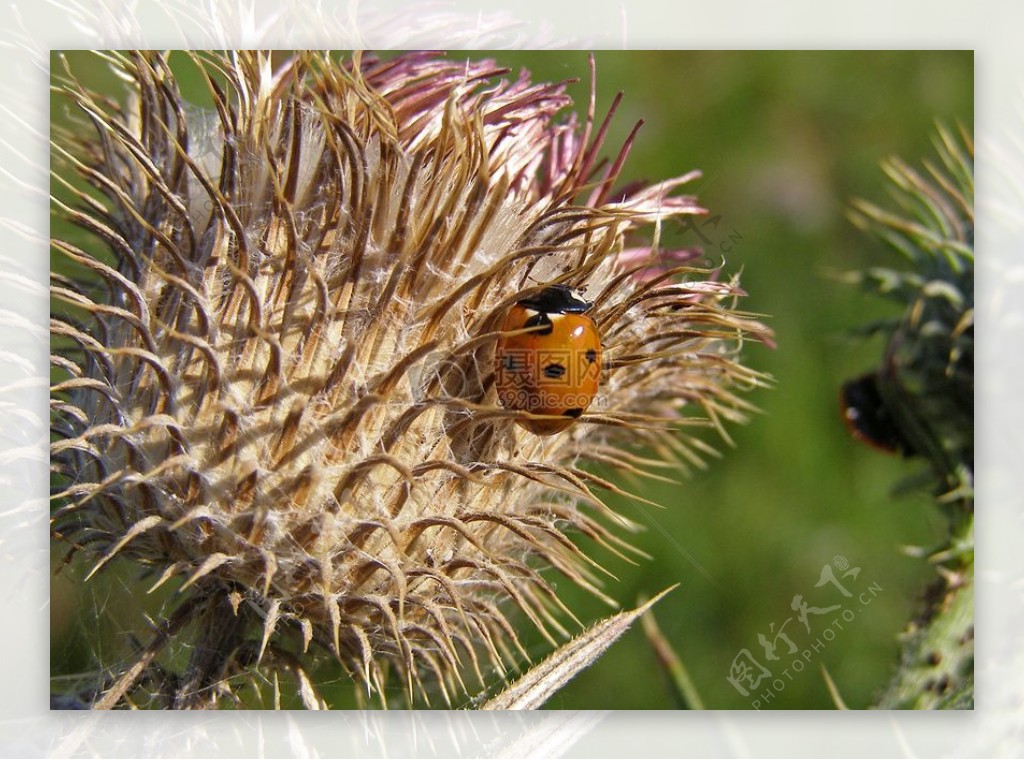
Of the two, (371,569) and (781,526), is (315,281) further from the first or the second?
(781,526)

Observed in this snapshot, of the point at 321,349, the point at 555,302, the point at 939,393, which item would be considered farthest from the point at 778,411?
the point at 321,349

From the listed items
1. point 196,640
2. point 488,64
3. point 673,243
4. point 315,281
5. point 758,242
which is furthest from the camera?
point 758,242

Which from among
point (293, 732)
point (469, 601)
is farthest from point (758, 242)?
point (293, 732)

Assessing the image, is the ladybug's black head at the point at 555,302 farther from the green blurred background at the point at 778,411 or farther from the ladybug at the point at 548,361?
the green blurred background at the point at 778,411
